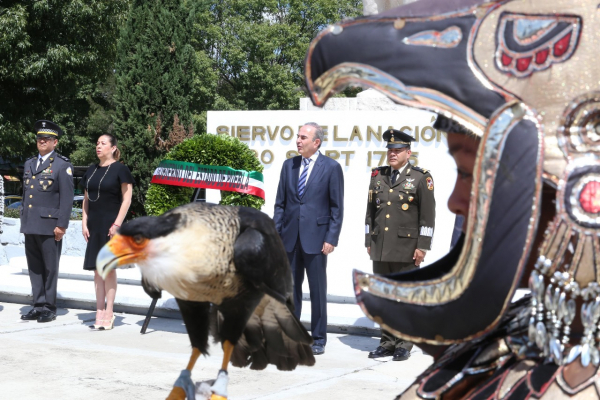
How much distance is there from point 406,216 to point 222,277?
14.0ft

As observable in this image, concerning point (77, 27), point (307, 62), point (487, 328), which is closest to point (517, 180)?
point (487, 328)

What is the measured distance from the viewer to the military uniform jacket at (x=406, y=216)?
244 inches

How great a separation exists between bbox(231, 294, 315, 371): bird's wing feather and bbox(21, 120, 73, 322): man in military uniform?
5.70m

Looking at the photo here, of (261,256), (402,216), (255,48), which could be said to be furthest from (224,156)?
(255,48)

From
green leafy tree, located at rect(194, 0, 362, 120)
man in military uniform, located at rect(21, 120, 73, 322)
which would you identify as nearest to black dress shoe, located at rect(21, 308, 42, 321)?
man in military uniform, located at rect(21, 120, 73, 322)

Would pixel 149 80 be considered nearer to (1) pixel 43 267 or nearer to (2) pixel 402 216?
(1) pixel 43 267

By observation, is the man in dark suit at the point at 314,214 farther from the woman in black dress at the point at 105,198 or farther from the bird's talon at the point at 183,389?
the bird's talon at the point at 183,389

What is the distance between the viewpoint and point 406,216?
6219mm

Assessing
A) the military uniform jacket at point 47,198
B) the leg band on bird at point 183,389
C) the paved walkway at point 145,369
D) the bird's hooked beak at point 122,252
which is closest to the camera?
the bird's hooked beak at point 122,252

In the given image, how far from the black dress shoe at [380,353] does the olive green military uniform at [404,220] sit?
0.03m

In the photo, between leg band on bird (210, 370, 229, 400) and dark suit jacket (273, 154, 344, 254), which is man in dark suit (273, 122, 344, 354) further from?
leg band on bird (210, 370, 229, 400)

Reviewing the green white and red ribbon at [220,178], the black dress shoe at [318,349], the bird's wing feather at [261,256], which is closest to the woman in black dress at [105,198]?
the green white and red ribbon at [220,178]

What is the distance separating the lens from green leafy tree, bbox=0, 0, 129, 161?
1705cm

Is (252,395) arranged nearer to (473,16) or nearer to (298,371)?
(298,371)
